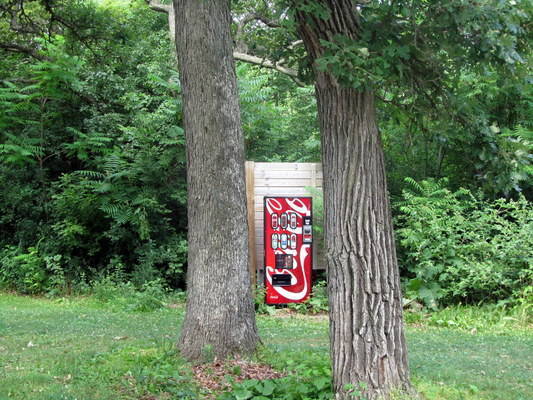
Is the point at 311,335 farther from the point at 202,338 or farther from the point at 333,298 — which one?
the point at 333,298

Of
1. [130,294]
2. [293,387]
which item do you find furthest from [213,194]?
[130,294]

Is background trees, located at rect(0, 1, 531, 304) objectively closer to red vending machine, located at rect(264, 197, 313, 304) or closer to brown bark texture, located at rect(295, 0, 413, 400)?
red vending machine, located at rect(264, 197, 313, 304)

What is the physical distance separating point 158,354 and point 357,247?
105 inches

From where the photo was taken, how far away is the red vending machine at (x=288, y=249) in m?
11.5

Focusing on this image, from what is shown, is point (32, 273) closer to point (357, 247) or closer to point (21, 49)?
point (21, 49)

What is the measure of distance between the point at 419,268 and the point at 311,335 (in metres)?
3.68

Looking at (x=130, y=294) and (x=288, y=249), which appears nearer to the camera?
(x=288, y=249)

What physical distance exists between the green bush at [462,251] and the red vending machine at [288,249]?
1886 millimetres

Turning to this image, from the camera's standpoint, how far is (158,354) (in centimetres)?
626

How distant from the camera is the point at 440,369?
6.35 meters

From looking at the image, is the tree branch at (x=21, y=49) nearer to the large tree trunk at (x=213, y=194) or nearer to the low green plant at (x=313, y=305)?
the low green plant at (x=313, y=305)

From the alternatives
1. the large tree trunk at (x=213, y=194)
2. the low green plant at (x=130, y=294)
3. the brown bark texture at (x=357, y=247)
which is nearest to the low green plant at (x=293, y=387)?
the brown bark texture at (x=357, y=247)

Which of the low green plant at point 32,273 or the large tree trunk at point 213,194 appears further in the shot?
the low green plant at point 32,273

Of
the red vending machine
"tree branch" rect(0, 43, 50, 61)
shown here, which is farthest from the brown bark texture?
"tree branch" rect(0, 43, 50, 61)
